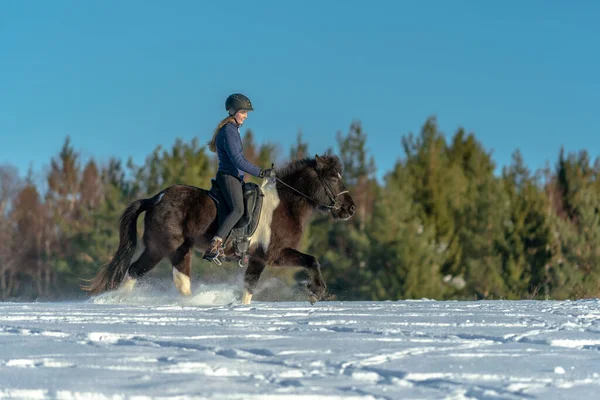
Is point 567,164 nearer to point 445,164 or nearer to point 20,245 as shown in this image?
point 445,164

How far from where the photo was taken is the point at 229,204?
28.9ft

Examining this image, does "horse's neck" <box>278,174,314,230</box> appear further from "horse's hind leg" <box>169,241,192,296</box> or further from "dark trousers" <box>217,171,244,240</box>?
"horse's hind leg" <box>169,241,192,296</box>

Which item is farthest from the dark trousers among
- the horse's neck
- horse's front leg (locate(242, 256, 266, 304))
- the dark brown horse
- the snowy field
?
the snowy field

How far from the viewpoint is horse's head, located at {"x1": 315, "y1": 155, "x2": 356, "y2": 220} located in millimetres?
9305

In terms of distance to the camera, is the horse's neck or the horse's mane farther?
the horse's mane

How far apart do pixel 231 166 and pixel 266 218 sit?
0.73 metres

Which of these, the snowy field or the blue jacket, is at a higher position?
the blue jacket

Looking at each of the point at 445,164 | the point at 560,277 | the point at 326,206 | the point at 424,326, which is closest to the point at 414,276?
the point at 560,277

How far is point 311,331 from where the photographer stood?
5.76 metres

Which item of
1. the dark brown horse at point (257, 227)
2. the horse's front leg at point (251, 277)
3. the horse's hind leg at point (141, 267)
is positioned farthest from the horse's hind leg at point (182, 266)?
the horse's front leg at point (251, 277)

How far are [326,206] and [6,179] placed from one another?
159ft

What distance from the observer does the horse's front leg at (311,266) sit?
8.52m

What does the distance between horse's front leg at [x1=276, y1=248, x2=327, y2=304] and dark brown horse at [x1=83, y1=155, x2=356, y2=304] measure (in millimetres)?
18

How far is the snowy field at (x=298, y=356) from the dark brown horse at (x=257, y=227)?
188 cm
